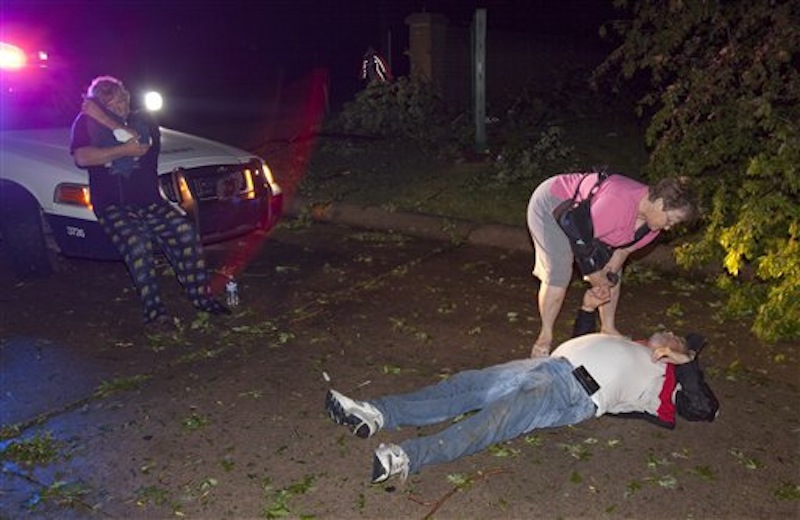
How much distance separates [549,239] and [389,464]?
6.01 ft

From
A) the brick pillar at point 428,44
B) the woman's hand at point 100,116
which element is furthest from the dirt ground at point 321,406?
the brick pillar at point 428,44

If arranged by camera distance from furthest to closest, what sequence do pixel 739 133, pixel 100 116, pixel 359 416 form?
pixel 739 133, pixel 100 116, pixel 359 416

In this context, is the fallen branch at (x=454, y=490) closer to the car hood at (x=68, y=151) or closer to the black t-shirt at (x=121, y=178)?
the black t-shirt at (x=121, y=178)

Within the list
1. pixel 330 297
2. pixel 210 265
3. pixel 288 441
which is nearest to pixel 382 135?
pixel 210 265

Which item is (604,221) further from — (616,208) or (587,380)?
(587,380)

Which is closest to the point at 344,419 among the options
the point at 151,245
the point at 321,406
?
the point at 321,406

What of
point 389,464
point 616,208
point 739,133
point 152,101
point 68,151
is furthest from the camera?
point 152,101

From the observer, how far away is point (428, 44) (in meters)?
14.2

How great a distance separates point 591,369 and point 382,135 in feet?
30.8

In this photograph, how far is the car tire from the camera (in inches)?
258

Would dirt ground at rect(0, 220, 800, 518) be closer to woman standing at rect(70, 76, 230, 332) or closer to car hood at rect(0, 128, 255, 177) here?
woman standing at rect(70, 76, 230, 332)

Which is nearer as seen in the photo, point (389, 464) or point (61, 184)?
point (389, 464)

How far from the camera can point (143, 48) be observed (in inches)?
1097

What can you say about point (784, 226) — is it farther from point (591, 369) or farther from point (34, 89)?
point (34, 89)
